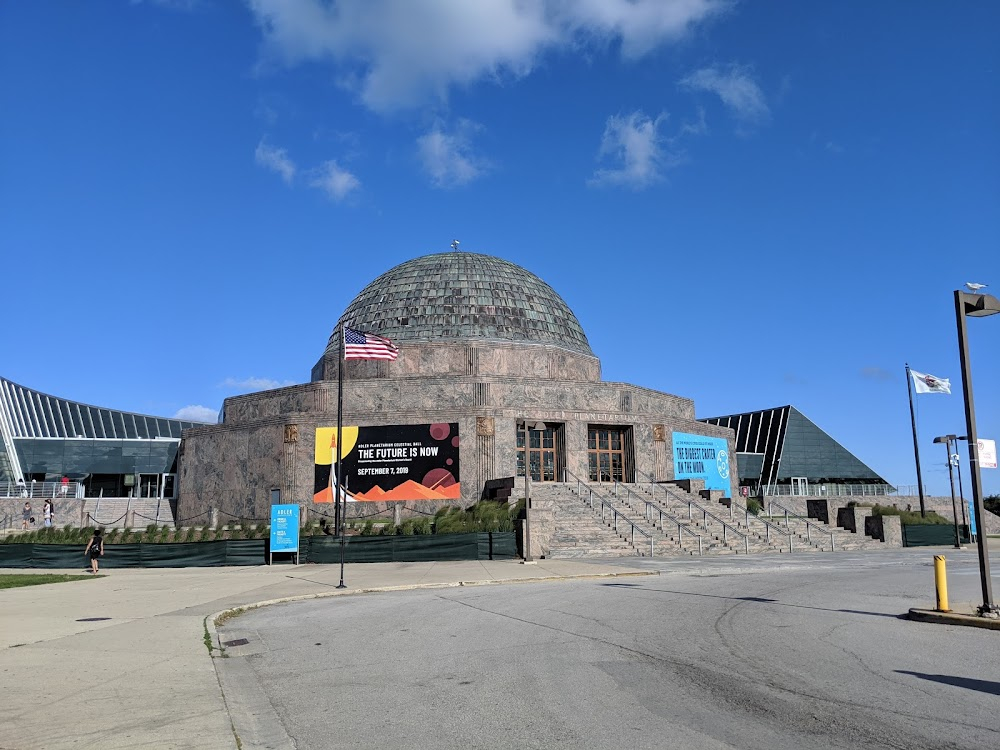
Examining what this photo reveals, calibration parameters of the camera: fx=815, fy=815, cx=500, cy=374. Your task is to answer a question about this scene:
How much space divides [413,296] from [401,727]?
94.6 feet

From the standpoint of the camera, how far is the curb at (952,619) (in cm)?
805

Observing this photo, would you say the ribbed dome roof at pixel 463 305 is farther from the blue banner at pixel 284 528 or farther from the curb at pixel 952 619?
the curb at pixel 952 619

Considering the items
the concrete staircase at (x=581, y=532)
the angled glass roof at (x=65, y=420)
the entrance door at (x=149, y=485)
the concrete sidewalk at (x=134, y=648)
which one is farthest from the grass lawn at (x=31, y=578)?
the angled glass roof at (x=65, y=420)

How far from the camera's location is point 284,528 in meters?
18.4

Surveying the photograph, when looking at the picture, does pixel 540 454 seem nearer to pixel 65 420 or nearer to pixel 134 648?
pixel 134 648

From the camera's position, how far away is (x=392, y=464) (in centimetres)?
2505

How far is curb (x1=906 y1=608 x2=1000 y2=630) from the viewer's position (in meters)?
8.05

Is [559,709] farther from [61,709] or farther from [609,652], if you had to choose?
[61,709]

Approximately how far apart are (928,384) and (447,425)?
14.6 meters

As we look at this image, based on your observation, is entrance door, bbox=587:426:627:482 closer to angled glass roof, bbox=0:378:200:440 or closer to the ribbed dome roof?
the ribbed dome roof

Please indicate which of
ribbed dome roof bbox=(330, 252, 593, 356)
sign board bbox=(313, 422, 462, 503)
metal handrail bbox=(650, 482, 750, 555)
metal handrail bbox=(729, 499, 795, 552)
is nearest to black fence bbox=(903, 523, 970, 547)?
metal handrail bbox=(729, 499, 795, 552)

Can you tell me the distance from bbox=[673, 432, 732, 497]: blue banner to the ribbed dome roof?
6.57m

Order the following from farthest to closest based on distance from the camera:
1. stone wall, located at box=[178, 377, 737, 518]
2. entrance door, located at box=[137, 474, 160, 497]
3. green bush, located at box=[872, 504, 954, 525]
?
entrance door, located at box=[137, 474, 160, 497]
green bush, located at box=[872, 504, 954, 525]
stone wall, located at box=[178, 377, 737, 518]

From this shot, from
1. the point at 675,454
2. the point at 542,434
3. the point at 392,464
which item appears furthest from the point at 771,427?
the point at 392,464
